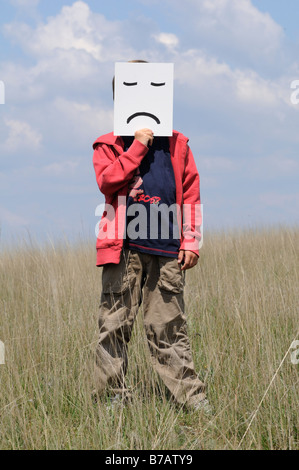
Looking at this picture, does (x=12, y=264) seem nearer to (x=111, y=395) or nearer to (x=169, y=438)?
(x=111, y=395)

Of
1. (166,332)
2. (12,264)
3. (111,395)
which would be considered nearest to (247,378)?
(166,332)

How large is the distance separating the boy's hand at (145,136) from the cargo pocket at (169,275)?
603 mm

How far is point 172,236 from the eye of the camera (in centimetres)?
255

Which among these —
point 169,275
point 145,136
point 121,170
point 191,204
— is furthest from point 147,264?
point 145,136

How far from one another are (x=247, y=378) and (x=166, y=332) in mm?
604

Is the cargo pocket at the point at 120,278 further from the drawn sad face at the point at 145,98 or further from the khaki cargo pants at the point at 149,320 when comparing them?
the drawn sad face at the point at 145,98

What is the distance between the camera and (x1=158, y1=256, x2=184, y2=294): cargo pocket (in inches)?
99.6

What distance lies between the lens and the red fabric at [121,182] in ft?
7.99

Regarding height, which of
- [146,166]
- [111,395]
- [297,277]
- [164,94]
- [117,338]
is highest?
[164,94]

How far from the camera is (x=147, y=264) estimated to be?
2572 mm

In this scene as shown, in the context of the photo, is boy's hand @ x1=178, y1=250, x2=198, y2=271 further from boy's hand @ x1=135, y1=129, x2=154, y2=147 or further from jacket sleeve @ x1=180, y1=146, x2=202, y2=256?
boy's hand @ x1=135, y1=129, x2=154, y2=147

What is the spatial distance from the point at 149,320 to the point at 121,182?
2.43 feet

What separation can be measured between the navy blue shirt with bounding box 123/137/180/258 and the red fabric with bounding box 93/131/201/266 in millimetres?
56

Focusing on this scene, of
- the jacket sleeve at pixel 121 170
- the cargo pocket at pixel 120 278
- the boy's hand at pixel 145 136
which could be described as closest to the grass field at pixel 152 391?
the cargo pocket at pixel 120 278
